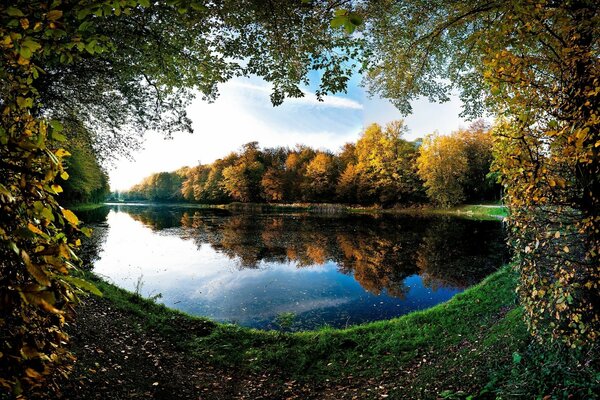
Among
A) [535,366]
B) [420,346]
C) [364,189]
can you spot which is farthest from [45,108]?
[364,189]

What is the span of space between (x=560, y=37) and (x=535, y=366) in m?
4.68

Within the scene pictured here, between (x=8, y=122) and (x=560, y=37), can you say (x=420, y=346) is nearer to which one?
(x=560, y=37)

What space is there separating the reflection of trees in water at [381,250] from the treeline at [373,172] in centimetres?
1293

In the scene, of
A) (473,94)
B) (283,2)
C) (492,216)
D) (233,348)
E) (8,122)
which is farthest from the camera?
(492,216)

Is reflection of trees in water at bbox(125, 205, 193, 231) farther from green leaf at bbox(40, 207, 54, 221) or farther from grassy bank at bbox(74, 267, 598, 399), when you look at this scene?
green leaf at bbox(40, 207, 54, 221)

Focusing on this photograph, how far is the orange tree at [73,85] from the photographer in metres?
1.96

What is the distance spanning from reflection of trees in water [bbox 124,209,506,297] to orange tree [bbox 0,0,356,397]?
34.3ft

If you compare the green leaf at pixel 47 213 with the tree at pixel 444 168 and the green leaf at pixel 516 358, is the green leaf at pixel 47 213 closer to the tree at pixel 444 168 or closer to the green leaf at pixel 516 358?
the green leaf at pixel 516 358

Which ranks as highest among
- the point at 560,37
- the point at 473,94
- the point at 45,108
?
the point at 473,94

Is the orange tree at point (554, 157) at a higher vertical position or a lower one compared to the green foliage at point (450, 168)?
lower

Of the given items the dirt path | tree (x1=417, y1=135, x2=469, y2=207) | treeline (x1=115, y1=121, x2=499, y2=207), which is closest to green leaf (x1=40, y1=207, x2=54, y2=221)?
the dirt path

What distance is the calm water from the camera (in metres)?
12.8

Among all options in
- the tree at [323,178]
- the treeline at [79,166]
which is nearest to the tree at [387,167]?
the tree at [323,178]

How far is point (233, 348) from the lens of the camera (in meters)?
8.65
